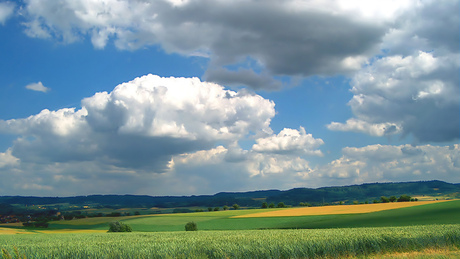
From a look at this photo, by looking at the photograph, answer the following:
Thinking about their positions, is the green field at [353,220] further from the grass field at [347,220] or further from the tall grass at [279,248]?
the tall grass at [279,248]

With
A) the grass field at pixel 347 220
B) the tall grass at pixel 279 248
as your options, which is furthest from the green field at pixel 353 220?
the tall grass at pixel 279 248

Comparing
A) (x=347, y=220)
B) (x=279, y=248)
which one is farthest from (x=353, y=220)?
(x=279, y=248)

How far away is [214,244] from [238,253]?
191 cm

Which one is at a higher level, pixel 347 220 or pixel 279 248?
pixel 279 248

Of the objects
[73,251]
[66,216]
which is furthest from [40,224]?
[73,251]

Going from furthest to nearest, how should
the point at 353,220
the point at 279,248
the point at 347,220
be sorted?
1. the point at 347,220
2. the point at 353,220
3. the point at 279,248

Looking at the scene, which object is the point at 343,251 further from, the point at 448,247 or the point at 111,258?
the point at 111,258

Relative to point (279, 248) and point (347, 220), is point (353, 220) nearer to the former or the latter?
point (347, 220)

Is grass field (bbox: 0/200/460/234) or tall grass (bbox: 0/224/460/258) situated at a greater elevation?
tall grass (bbox: 0/224/460/258)

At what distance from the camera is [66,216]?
403 ft

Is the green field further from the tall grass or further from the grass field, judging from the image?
the tall grass

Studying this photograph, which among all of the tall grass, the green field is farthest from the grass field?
the tall grass

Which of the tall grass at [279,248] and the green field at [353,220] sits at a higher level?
the tall grass at [279,248]

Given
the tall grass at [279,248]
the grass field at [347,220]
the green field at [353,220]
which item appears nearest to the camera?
the tall grass at [279,248]
